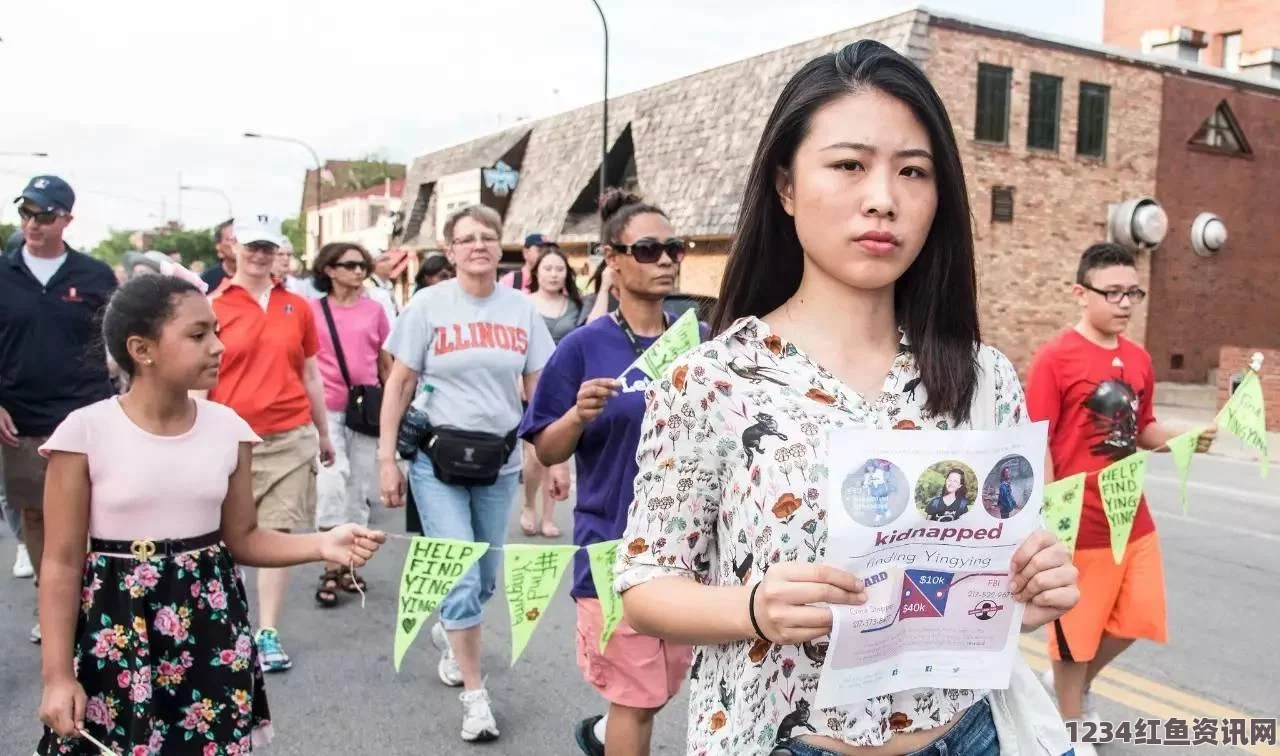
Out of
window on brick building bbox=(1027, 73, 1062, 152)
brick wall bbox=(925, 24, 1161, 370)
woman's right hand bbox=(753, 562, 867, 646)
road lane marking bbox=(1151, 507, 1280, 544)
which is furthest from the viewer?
window on brick building bbox=(1027, 73, 1062, 152)

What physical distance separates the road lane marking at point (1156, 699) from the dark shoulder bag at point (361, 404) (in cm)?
403

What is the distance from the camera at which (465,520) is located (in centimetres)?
471

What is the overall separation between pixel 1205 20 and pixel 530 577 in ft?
137

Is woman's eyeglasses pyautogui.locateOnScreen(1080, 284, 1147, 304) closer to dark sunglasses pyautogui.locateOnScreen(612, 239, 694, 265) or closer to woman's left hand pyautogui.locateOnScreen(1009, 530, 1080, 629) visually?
dark sunglasses pyautogui.locateOnScreen(612, 239, 694, 265)

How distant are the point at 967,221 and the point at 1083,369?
107 inches

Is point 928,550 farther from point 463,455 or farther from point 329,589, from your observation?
point 329,589

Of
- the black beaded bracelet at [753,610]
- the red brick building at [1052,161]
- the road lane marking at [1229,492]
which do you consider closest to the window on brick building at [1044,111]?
the red brick building at [1052,161]

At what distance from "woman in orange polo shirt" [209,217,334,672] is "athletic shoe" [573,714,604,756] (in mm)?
2093

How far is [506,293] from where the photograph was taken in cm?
510

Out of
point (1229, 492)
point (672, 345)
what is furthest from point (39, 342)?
point (1229, 492)

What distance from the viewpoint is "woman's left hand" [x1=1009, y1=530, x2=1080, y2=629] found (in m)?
1.60

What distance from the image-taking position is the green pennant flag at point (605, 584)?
3396 millimetres

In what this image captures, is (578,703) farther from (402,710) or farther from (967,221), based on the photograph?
(967,221)

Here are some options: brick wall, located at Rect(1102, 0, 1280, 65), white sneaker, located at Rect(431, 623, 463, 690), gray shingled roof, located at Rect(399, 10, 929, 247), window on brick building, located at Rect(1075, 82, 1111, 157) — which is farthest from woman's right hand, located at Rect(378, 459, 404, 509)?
brick wall, located at Rect(1102, 0, 1280, 65)
